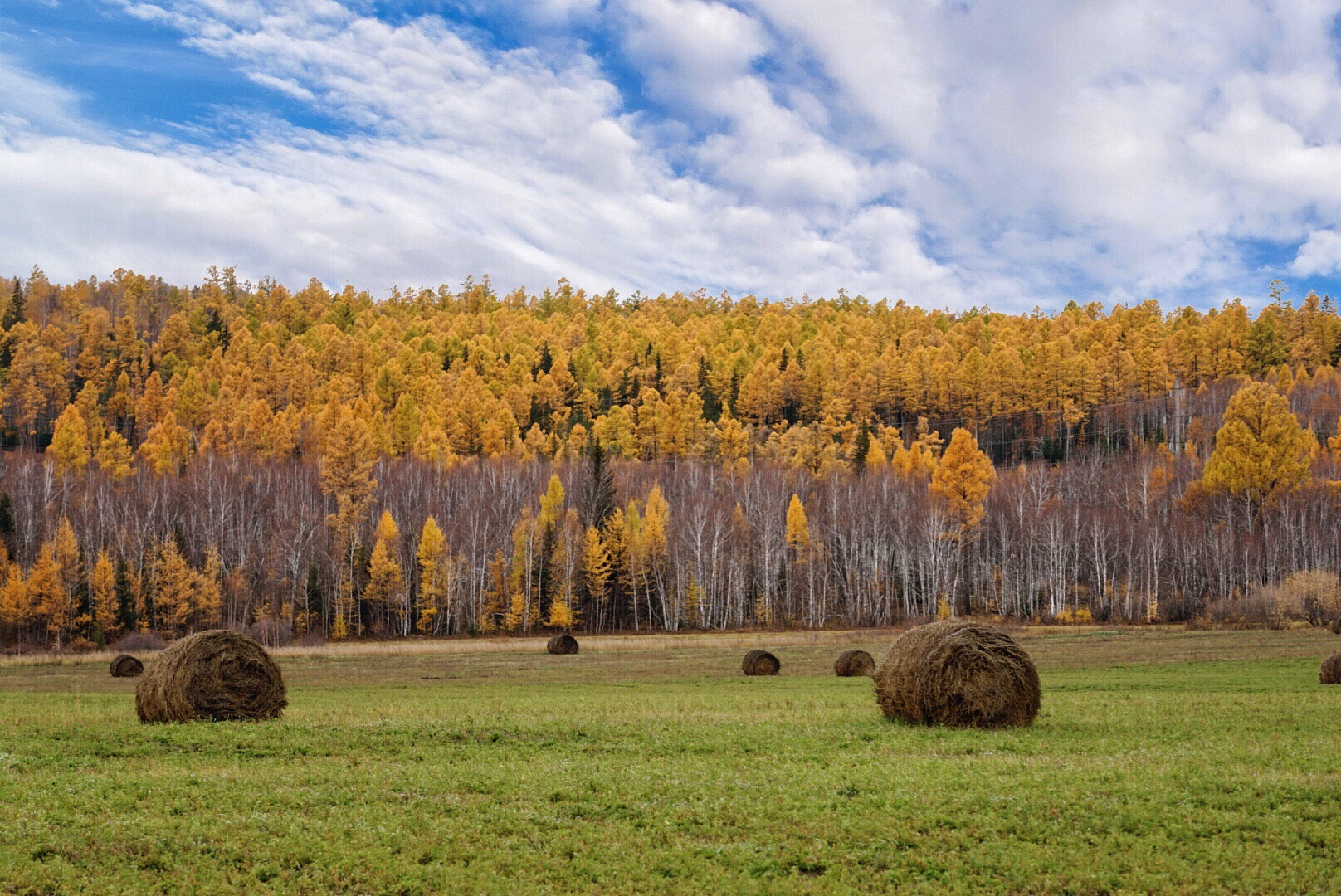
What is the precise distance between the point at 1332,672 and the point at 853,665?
48.1 feet

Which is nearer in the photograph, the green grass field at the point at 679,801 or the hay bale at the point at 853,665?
the green grass field at the point at 679,801

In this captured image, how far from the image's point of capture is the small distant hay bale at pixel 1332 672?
27.2 metres

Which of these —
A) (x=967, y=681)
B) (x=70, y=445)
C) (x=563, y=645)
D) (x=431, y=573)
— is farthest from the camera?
(x=70, y=445)

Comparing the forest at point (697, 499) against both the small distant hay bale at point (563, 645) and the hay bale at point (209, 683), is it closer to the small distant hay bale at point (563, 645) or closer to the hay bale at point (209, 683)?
the small distant hay bale at point (563, 645)

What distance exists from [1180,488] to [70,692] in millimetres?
102778

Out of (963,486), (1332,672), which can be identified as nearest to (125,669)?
(1332,672)

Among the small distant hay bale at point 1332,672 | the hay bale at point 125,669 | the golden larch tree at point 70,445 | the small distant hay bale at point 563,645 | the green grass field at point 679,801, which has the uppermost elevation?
the golden larch tree at point 70,445

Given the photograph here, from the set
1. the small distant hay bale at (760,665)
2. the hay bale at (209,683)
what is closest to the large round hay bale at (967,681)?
the hay bale at (209,683)

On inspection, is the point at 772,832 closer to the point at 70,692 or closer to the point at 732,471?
the point at 70,692

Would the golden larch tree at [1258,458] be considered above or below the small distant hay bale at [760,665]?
above

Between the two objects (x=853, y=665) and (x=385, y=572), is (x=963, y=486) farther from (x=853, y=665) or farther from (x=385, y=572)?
(x=853, y=665)

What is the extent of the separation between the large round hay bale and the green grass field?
87 cm

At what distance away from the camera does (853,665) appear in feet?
118

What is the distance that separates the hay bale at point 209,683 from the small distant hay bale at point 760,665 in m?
19.5
